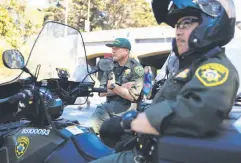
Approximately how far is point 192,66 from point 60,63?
1.35 m

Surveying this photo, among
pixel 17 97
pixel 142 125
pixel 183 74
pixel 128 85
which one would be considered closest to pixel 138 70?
pixel 128 85

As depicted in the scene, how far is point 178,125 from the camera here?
1.60 m

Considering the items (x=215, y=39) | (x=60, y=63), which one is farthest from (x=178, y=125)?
(x=60, y=63)

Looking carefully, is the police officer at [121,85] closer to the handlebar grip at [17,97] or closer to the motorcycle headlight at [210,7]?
the handlebar grip at [17,97]

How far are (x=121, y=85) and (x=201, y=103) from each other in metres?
2.85

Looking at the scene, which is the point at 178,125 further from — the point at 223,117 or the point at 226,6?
the point at 226,6

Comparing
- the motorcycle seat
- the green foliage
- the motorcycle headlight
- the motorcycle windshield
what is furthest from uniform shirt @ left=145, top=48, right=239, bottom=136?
the green foliage

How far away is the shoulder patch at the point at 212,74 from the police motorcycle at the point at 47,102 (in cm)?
94

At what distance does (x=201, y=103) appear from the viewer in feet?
5.14

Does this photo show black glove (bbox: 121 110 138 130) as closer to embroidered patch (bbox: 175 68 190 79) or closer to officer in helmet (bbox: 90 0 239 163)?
officer in helmet (bbox: 90 0 239 163)

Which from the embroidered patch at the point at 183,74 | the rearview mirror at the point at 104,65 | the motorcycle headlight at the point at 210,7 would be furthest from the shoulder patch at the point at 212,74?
the rearview mirror at the point at 104,65

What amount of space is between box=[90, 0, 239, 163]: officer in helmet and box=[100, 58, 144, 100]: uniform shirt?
2.47 m

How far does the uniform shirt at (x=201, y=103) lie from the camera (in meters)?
1.57

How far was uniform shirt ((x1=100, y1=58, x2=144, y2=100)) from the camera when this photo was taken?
4484 mm
